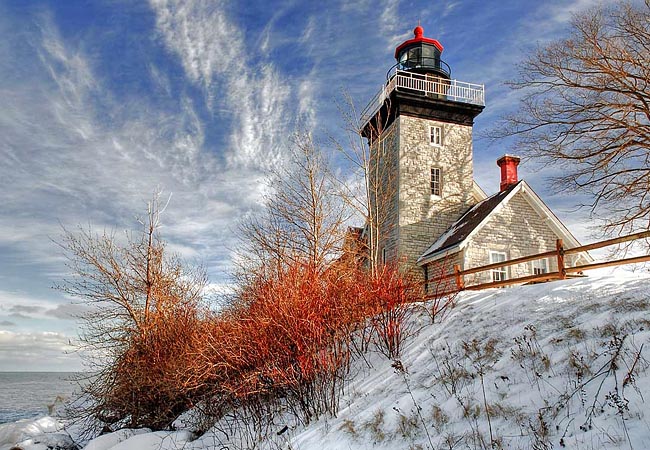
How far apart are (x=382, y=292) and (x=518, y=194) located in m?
12.3

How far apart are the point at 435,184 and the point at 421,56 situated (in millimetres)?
A: 6557

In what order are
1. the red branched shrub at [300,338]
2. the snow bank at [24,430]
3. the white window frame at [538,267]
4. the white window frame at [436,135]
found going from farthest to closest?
the white window frame at [436,135] < the white window frame at [538,267] < the snow bank at [24,430] < the red branched shrub at [300,338]

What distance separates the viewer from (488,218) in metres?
18.8

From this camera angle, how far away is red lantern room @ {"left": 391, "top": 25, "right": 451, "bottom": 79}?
23.5 m

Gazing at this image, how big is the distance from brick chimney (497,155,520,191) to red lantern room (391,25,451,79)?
16.8ft

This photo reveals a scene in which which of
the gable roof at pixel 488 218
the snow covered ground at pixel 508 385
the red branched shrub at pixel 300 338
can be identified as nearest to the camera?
the snow covered ground at pixel 508 385

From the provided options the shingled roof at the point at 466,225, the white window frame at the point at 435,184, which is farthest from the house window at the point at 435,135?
the shingled roof at the point at 466,225

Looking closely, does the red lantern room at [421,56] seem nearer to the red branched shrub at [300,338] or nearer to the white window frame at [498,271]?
the white window frame at [498,271]

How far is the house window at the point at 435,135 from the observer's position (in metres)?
22.1

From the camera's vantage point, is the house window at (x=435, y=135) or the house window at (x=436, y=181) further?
the house window at (x=435, y=135)

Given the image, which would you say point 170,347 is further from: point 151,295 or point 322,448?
point 322,448

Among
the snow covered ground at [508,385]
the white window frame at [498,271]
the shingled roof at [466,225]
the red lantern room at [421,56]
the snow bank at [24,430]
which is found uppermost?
the red lantern room at [421,56]

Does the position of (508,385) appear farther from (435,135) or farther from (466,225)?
(435,135)

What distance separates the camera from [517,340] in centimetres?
723
